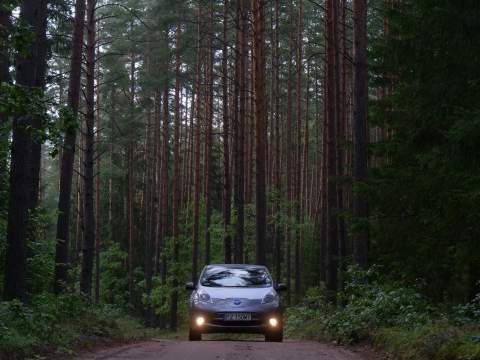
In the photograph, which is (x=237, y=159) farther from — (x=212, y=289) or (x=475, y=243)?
(x=475, y=243)

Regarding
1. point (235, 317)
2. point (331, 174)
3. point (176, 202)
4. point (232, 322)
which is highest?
point (331, 174)

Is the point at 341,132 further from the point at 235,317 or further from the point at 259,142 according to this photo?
the point at 235,317

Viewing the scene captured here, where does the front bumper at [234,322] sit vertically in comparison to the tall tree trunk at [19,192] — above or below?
below

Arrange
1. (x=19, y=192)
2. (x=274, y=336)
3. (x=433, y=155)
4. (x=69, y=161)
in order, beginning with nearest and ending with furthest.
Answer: (x=433, y=155), (x=19, y=192), (x=274, y=336), (x=69, y=161)

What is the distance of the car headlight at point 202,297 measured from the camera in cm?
1348

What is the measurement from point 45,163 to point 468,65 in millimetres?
79125

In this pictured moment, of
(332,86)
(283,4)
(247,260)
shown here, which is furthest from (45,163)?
(332,86)

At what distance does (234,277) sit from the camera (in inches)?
573

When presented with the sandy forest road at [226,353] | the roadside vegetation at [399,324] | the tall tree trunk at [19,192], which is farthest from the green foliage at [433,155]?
the tall tree trunk at [19,192]

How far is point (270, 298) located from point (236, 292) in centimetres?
76

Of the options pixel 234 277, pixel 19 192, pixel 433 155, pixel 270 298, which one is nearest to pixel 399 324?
pixel 270 298

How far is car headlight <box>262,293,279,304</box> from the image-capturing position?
13525 millimetres

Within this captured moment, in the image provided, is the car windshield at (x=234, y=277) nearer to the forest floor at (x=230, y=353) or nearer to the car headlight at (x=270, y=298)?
the car headlight at (x=270, y=298)

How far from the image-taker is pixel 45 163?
279ft
